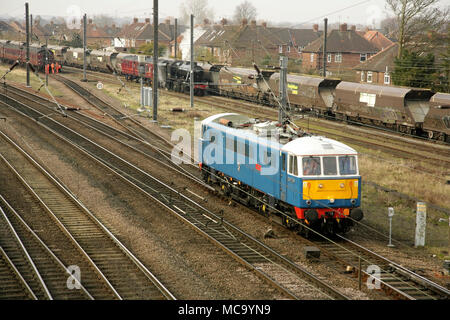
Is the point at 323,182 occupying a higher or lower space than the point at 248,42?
lower

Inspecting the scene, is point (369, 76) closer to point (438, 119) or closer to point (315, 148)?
point (438, 119)

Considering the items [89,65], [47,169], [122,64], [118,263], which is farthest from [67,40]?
[118,263]

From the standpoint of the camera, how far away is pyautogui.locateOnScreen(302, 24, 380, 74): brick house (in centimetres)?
9012

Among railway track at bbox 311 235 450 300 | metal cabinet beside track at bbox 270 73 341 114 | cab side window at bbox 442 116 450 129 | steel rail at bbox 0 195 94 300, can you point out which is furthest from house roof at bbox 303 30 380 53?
railway track at bbox 311 235 450 300

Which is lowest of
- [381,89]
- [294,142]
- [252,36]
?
[294,142]

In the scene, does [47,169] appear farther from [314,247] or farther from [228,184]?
[314,247]

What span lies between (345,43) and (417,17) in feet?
109

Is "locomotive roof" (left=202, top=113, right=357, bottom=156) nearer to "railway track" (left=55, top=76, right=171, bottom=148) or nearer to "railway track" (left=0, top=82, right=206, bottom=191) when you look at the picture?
"railway track" (left=0, top=82, right=206, bottom=191)

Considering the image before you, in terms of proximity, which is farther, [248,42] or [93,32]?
[93,32]

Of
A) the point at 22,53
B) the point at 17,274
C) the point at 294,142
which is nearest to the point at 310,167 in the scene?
the point at 294,142

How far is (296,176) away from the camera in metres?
17.8

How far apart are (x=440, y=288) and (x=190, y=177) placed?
1421 centimetres

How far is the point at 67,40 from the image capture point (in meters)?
102

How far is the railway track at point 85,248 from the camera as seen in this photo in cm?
1405
